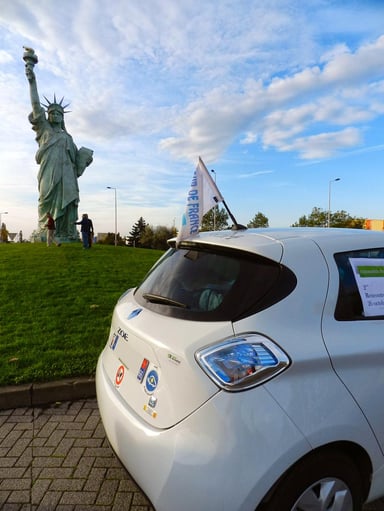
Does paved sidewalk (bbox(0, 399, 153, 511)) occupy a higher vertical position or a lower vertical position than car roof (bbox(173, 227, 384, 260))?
lower

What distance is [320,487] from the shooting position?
5.87 feet

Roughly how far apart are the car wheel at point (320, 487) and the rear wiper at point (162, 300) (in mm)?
926

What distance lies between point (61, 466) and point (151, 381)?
1369mm

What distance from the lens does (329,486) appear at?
1.81 meters

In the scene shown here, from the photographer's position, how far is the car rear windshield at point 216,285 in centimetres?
192

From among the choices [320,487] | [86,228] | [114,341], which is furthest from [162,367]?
[86,228]

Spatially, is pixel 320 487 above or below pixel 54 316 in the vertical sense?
above

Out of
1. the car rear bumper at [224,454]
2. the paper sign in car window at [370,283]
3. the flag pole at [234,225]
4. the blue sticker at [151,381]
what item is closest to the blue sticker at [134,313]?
the blue sticker at [151,381]

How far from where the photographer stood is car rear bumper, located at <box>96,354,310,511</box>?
160 cm

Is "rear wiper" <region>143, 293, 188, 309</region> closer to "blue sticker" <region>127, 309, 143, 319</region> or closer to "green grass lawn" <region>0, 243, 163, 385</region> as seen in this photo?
"blue sticker" <region>127, 309, 143, 319</region>

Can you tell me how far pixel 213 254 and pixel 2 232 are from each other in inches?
2970

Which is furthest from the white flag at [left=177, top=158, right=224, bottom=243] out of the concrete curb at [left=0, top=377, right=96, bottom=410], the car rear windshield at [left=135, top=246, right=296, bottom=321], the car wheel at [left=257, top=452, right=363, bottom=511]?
the concrete curb at [left=0, top=377, right=96, bottom=410]

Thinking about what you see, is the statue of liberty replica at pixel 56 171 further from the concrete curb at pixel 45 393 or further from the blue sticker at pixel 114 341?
the blue sticker at pixel 114 341

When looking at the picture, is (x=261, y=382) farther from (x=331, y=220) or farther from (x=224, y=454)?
(x=331, y=220)
